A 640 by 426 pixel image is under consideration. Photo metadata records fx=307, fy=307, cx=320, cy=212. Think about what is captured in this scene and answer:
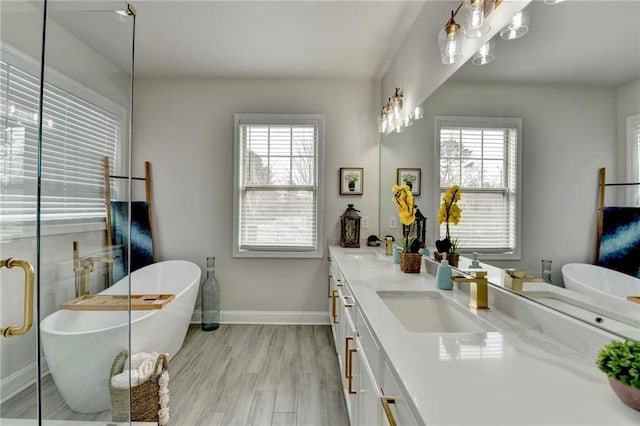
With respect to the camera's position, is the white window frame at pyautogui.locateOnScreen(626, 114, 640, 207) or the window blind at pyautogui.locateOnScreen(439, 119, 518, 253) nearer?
the white window frame at pyautogui.locateOnScreen(626, 114, 640, 207)

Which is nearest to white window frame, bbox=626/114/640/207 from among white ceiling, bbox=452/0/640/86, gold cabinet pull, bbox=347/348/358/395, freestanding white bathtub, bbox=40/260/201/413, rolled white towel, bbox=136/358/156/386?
white ceiling, bbox=452/0/640/86

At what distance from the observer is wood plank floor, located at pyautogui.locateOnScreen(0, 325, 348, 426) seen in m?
1.83

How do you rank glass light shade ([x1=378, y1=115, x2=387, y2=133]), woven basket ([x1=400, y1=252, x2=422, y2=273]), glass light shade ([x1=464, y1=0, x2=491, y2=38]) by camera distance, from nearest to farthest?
glass light shade ([x1=464, y1=0, x2=491, y2=38]) → woven basket ([x1=400, y1=252, x2=422, y2=273]) → glass light shade ([x1=378, y1=115, x2=387, y2=133])

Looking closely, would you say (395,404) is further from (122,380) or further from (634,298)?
(122,380)

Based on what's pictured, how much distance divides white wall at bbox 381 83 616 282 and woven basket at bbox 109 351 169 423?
1.94 metres

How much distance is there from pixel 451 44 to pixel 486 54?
12.4 inches

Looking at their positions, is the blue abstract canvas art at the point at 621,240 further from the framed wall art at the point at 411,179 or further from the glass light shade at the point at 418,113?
the glass light shade at the point at 418,113

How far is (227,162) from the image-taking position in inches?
134

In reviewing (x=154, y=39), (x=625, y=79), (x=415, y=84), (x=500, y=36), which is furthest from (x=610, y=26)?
(x=154, y=39)

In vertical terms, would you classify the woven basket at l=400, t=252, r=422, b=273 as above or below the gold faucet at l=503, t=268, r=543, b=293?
below

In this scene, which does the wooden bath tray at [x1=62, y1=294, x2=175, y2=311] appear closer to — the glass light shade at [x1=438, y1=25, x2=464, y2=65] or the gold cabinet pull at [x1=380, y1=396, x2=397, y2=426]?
the gold cabinet pull at [x1=380, y1=396, x2=397, y2=426]

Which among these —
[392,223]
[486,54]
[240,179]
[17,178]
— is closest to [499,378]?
[486,54]

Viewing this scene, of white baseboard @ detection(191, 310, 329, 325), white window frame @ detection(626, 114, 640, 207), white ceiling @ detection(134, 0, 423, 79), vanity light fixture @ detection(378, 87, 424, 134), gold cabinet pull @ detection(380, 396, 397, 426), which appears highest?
white ceiling @ detection(134, 0, 423, 79)

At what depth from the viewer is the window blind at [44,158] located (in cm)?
132
